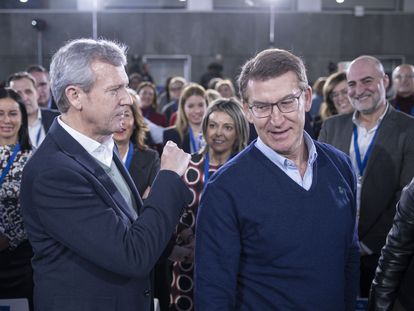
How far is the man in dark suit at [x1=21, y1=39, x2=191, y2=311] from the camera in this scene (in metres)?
1.36

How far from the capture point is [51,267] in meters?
1.44

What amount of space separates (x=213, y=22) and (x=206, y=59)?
0.84 metres

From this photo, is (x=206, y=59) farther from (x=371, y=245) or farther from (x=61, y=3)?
(x=371, y=245)

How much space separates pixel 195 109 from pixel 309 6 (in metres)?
7.72

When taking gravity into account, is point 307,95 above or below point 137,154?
above

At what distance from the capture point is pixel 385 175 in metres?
2.76

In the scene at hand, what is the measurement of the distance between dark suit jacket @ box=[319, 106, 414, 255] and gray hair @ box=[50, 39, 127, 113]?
1.80 meters

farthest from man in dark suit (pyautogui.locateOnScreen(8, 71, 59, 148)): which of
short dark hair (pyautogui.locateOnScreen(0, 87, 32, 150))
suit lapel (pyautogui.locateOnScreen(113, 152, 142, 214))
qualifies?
suit lapel (pyautogui.locateOnScreen(113, 152, 142, 214))

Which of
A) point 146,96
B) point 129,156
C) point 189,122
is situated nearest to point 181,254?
point 129,156

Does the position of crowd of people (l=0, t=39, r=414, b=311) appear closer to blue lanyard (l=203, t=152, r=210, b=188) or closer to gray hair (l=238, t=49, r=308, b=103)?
gray hair (l=238, t=49, r=308, b=103)

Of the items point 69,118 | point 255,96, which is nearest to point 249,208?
point 255,96

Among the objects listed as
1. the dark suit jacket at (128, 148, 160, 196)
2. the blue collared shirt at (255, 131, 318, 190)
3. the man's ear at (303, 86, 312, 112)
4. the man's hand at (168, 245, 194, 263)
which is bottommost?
the man's hand at (168, 245, 194, 263)

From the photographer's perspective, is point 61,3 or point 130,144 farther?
point 61,3

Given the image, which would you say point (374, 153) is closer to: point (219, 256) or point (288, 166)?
point (288, 166)
